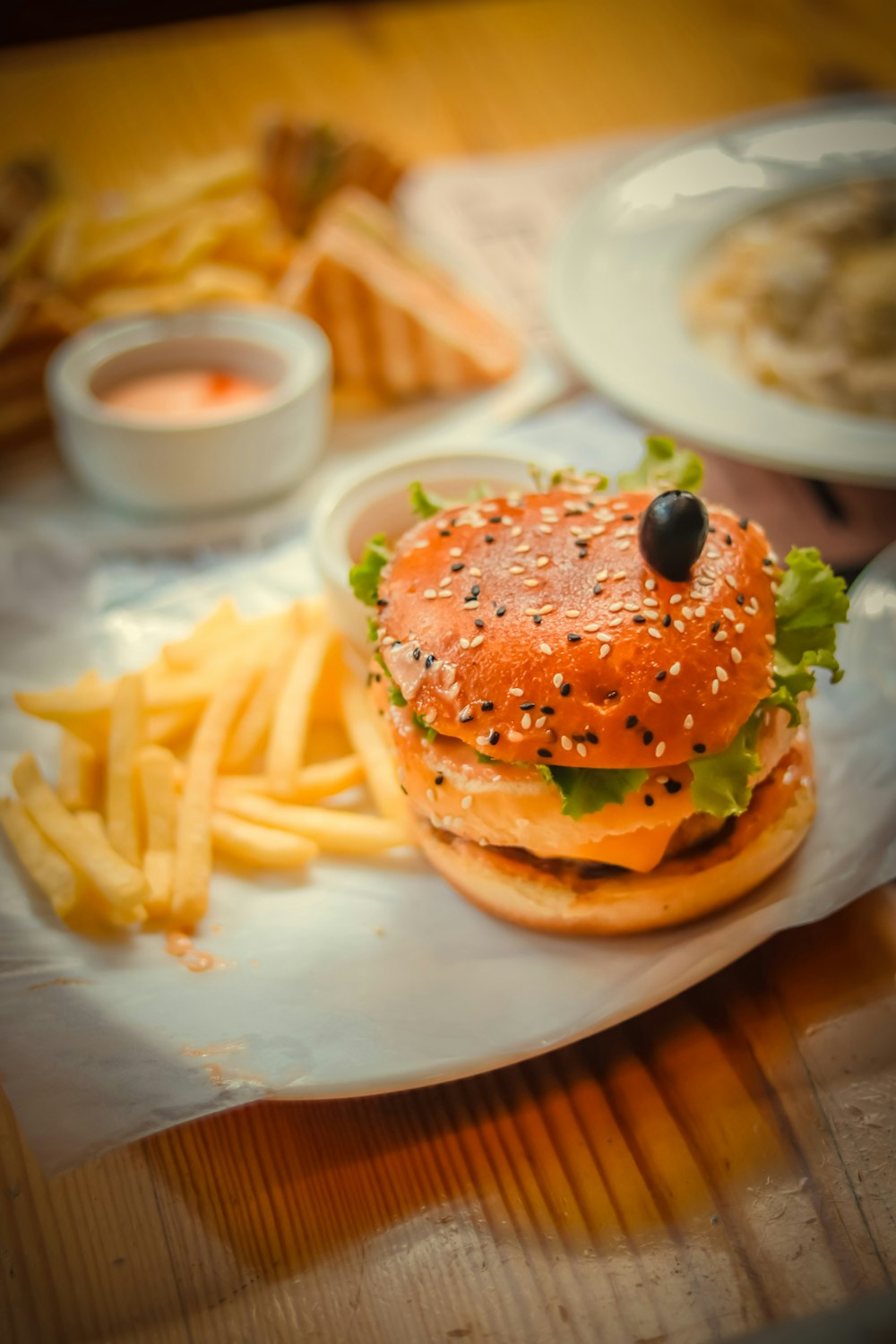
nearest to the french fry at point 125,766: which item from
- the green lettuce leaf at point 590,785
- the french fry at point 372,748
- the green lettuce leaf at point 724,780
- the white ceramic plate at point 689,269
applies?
the french fry at point 372,748

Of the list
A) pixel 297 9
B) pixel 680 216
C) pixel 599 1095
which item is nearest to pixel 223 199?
pixel 680 216

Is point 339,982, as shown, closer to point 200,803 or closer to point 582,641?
point 200,803

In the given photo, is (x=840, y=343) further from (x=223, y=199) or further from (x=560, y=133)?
(x=560, y=133)

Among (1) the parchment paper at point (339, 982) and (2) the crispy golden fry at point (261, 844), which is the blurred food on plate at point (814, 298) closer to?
(1) the parchment paper at point (339, 982)

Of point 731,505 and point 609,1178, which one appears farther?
point 731,505

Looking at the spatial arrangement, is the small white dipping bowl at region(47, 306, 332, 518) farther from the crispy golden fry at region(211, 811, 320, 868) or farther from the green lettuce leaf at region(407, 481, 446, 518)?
the crispy golden fry at region(211, 811, 320, 868)

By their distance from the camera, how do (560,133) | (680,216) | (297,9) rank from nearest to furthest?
(680,216), (560,133), (297,9)

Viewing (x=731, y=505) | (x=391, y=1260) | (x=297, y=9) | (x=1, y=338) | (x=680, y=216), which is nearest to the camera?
(x=391, y=1260)
